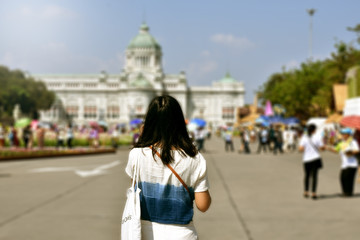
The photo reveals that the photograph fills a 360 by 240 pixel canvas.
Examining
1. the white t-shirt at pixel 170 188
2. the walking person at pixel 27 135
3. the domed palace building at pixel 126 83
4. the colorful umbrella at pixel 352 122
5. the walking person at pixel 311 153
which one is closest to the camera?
the white t-shirt at pixel 170 188

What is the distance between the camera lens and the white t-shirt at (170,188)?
314 centimetres

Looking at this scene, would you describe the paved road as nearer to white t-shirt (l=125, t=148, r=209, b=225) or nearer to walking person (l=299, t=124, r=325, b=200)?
walking person (l=299, t=124, r=325, b=200)

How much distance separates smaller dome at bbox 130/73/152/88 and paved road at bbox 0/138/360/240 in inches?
4475

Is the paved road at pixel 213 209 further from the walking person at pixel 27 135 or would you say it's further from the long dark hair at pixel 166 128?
the walking person at pixel 27 135

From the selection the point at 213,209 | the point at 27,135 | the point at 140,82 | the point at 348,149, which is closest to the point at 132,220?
the point at 213,209

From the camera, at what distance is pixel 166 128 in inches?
128

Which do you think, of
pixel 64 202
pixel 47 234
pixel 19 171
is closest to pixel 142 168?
pixel 47 234

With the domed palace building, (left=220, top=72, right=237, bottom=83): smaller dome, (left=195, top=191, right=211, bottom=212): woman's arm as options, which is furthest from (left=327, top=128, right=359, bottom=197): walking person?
(left=220, top=72, right=237, bottom=83): smaller dome

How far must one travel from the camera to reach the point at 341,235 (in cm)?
701

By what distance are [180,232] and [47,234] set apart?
169 inches

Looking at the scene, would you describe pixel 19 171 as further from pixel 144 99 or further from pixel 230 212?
pixel 144 99

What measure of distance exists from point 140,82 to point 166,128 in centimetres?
12630

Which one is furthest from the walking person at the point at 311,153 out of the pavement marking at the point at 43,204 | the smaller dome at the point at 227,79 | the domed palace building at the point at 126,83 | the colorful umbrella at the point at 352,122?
the smaller dome at the point at 227,79

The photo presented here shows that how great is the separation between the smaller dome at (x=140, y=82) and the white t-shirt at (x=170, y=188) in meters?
125
